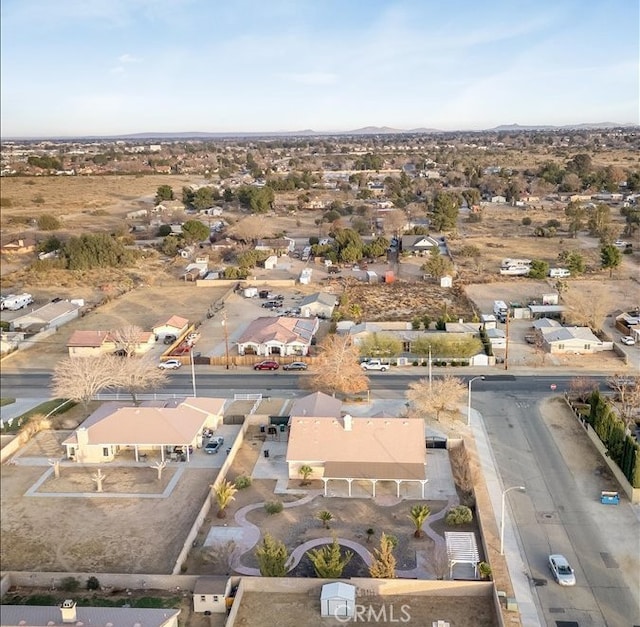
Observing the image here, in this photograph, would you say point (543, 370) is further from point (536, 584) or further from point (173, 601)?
point (173, 601)

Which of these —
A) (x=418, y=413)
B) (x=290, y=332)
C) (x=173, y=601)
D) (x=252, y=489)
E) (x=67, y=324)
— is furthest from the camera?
(x=67, y=324)

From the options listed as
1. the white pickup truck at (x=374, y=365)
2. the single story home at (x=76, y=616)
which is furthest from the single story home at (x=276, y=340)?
the single story home at (x=76, y=616)

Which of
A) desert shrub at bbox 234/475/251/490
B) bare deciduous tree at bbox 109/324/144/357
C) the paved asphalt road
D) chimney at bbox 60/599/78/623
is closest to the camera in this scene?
chimney at bbox 60/599/78/623

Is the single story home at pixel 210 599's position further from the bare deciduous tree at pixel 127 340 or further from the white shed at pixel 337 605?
the bare deciduous tree at pixel 127 340

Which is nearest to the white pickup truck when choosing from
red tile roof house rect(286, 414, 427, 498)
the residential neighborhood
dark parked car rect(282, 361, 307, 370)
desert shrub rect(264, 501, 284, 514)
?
the residential neighborhood

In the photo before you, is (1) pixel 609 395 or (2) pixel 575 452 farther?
(1) pixel 609 395

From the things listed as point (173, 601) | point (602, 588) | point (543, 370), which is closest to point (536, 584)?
point (602, 588)

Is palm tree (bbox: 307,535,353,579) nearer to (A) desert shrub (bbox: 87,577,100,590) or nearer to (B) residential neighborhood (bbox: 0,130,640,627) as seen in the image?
(B) residential neighborhood (bbox: 0,130,640,627)

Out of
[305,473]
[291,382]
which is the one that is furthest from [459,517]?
[291,382]
